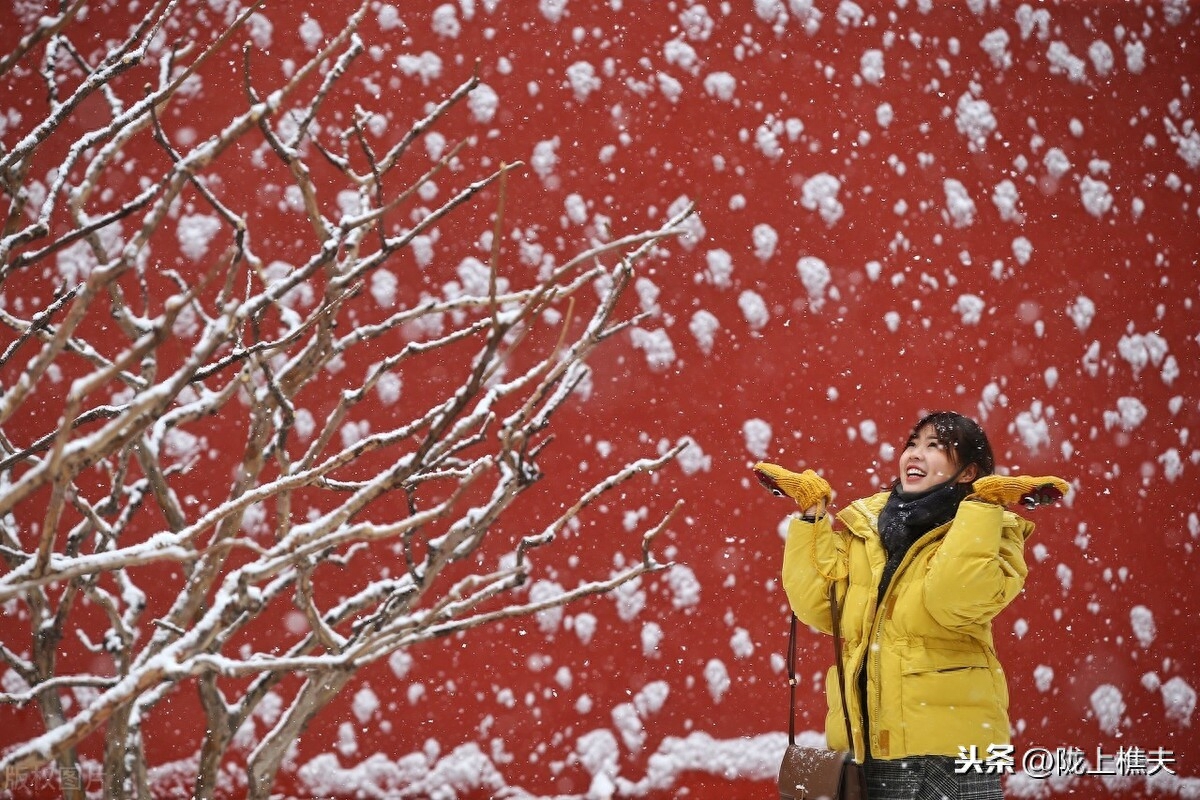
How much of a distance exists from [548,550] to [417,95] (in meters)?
1.44

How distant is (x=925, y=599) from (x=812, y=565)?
292mm

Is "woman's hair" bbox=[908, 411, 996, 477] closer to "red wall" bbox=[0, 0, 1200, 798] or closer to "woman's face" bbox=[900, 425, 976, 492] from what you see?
"woman's face" bbox=[900, 425, 976, 492]

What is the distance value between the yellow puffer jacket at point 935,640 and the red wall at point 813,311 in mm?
1111

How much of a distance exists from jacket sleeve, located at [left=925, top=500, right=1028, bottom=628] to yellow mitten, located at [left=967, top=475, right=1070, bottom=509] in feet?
0.08

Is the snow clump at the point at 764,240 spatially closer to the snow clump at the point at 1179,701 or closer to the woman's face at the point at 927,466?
the woman's face at the point at 927,466

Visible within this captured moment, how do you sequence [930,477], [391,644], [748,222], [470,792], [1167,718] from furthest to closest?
1. [1167,718]
2. [748,222]
3. [470,792]
4. [930,477]
5. [391,644]

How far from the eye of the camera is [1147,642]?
3.93 m

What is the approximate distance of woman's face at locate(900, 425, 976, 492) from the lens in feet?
8.38

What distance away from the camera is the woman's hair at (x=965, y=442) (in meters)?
2.56

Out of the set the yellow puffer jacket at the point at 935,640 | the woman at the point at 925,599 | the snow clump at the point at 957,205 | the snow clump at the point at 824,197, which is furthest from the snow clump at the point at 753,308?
the yellow puffer jacket at the point at 935,640

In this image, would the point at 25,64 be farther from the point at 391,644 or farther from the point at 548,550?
the point at 391,644

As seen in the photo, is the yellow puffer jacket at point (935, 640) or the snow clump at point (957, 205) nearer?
the yellow puffer jacket at point (935, 640)

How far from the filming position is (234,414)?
3447 millimetres

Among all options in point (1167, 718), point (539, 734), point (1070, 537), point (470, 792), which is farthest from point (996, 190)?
point (470, 792)
